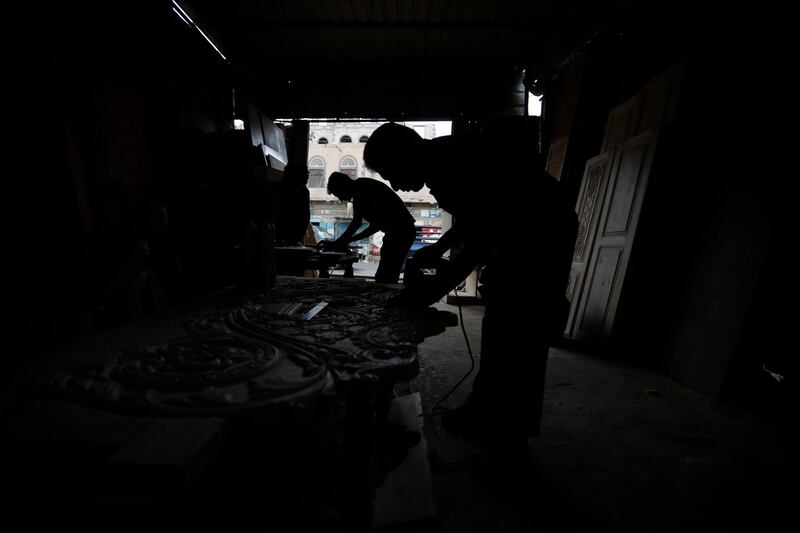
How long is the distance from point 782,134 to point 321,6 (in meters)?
4.14

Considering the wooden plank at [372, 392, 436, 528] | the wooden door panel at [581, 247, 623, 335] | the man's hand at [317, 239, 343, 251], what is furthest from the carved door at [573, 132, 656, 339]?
the man's hand at [317, 239, 343, 251]

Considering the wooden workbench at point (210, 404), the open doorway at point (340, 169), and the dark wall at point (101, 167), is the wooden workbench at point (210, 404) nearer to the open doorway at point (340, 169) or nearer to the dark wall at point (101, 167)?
the dark wall at point (101, 167)

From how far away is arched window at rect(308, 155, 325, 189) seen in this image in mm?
22141

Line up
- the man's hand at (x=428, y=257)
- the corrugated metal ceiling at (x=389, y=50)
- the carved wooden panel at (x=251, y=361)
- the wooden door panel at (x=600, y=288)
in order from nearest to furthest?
the carved wooden panel at (x=251, y=361) < the man's hand at (x=428, y=257) < the wooden door panel at (x=600, y=288) < the corrugated metal ceiling at (x=389, y=50)

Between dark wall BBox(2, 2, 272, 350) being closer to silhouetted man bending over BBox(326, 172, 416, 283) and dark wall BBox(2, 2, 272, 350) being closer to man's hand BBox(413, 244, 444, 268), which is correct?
man's hand BBox(413, 244, 444, 268)

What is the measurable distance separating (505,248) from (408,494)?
1.10 meters

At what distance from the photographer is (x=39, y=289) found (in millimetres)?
1312

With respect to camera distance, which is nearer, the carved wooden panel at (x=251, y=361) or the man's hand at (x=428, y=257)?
the carved wooden panel at (x=251, y=361)

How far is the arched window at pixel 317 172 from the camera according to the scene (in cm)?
2214

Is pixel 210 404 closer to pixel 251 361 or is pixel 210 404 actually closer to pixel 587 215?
pixel 251 361

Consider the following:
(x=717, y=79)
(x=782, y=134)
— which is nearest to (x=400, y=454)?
(x=782, y=134)

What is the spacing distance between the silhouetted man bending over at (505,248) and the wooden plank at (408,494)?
0.98ft

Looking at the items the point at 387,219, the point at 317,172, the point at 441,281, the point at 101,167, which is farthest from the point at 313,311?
the point at 317,172

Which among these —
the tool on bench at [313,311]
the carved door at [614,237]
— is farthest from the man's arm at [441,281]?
the carved door at [614,237]
